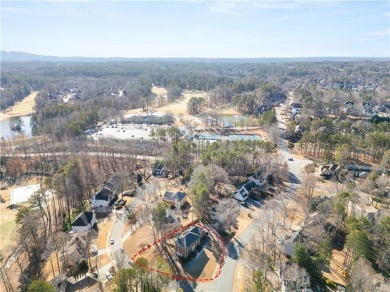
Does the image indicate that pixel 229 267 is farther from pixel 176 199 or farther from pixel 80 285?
pixel 176 199

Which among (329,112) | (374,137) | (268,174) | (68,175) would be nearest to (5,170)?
(68,175)

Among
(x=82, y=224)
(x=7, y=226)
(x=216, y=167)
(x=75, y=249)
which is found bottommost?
(x=7, y=226)

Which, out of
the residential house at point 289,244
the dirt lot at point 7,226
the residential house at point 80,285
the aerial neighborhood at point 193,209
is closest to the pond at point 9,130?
the aerial neighborhood at point 193,209

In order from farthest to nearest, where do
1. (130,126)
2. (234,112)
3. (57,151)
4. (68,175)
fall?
(234,112) → (130,126) → (57,151) → (68,175)

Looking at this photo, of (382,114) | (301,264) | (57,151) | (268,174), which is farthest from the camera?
(382,114)

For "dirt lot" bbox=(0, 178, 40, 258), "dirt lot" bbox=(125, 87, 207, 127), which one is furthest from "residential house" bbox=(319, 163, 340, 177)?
"dirt lot" bbox=(0, 178, 40, 258)

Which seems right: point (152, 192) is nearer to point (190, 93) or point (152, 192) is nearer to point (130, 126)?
point (130, 126)

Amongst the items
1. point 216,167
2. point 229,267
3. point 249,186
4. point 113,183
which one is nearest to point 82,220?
point 113,183
